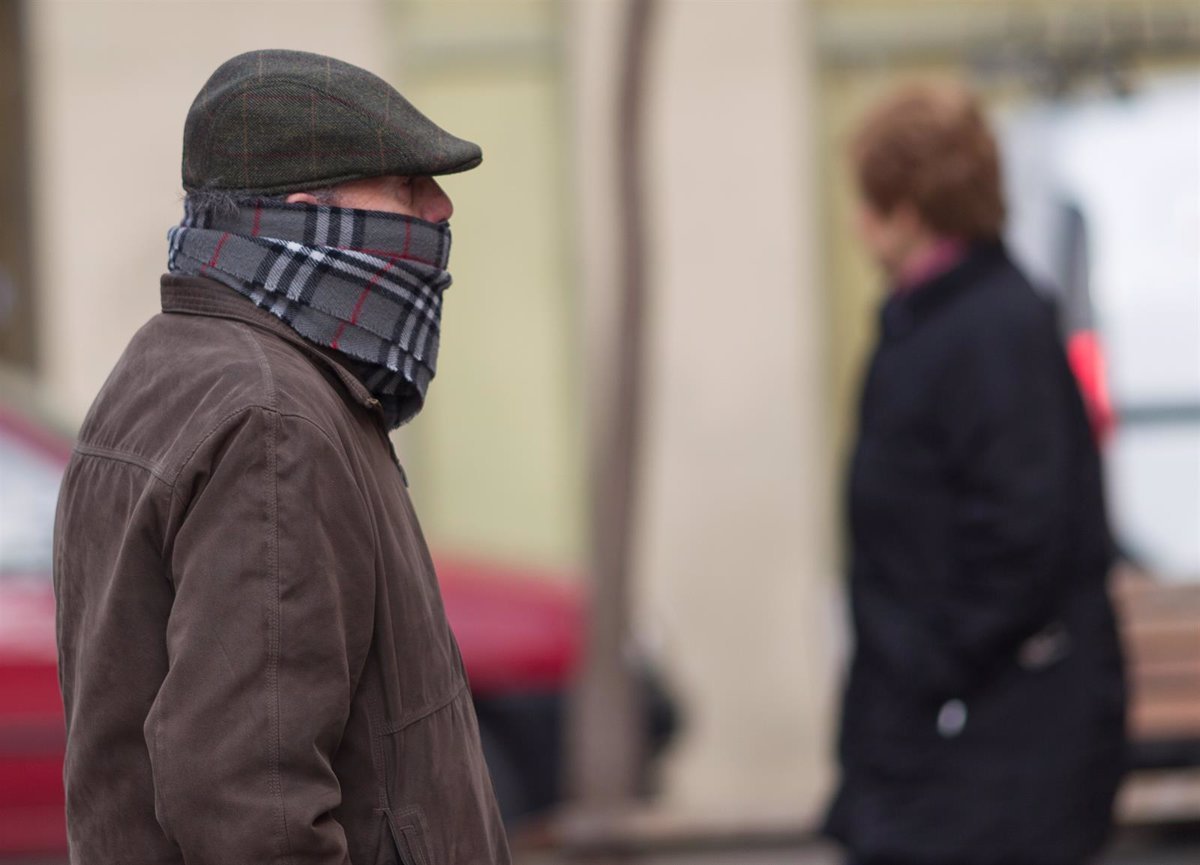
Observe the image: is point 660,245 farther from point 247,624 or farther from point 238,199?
point 247,624

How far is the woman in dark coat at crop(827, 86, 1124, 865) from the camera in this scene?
10.3 feet

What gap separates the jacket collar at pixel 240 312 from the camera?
186cm

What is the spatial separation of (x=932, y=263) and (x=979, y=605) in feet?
2.06

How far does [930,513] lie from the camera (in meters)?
3.22

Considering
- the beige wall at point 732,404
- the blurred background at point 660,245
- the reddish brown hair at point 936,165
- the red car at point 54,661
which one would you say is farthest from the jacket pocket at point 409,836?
the beige wall at point 732,404

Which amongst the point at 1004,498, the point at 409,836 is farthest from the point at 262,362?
the point at 1004,498

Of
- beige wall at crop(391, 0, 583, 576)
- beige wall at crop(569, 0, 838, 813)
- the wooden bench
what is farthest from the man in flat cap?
beige wall at crop(391, 0, 583, 576)

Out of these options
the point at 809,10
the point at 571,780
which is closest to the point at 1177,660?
the point at 571,780

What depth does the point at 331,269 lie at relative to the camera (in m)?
1.87

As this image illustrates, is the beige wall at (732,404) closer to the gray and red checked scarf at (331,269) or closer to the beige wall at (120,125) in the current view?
the beige wall at (120,125)

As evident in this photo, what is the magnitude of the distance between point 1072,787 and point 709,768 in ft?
16.7

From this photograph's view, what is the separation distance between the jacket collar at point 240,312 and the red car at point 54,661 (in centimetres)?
359

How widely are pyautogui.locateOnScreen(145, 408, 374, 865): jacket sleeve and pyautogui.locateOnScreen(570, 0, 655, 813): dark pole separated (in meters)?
4.15

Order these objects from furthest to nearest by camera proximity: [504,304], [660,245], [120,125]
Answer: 1. [504,304]
2. [120,125]
3. [660,245]
